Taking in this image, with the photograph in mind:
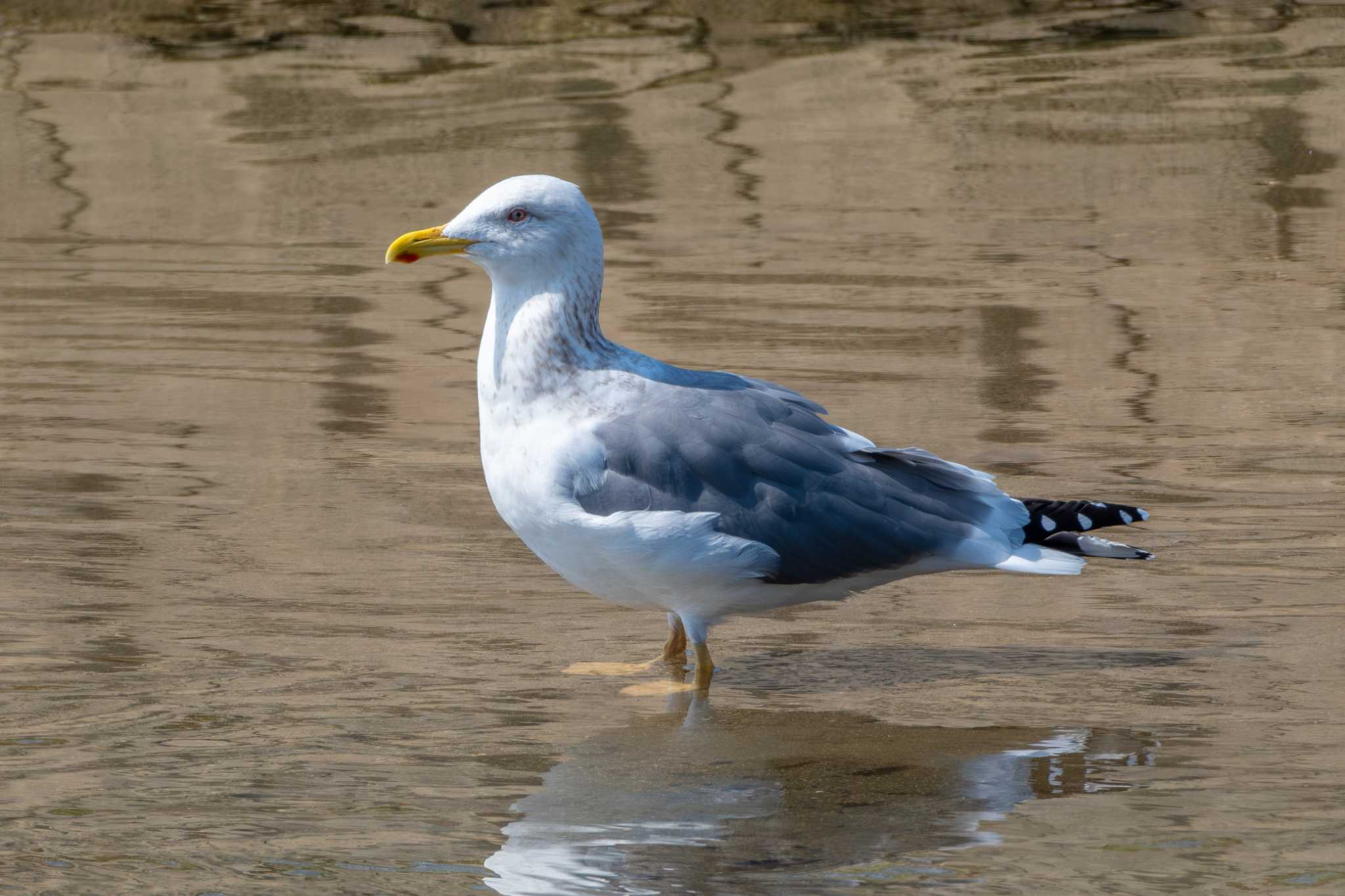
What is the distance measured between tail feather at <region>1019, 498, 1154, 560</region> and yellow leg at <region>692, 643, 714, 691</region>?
0.84 meters

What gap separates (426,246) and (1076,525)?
5.76ft

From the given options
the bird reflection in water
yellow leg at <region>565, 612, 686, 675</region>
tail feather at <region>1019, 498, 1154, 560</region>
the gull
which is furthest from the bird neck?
tail feather at <region>1019, 498, 1154, 560</region>

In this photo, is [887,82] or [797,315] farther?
[887,82]

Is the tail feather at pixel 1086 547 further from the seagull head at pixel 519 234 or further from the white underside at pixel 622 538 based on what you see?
the seagull head at pixel 519 234

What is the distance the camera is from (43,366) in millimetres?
8164

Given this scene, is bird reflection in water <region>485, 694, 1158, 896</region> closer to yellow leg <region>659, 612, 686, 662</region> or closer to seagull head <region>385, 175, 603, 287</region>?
yellow leg <region>659, 612, 686, 662</region>

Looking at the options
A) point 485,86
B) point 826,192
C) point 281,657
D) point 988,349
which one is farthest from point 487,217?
point 485,86

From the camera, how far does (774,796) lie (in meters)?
4.25

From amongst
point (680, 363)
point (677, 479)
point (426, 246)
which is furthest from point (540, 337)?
point (680, 363)

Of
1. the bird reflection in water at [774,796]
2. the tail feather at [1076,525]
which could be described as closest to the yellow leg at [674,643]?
the bird reflection in water at [774,796]

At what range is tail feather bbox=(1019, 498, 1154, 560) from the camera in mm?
4969

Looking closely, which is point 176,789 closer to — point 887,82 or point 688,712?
point 688,712

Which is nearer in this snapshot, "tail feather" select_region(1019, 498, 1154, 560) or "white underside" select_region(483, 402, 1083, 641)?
"white underside" select_region(483, 402, 1083, 641)

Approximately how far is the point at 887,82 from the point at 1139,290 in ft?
15.0
